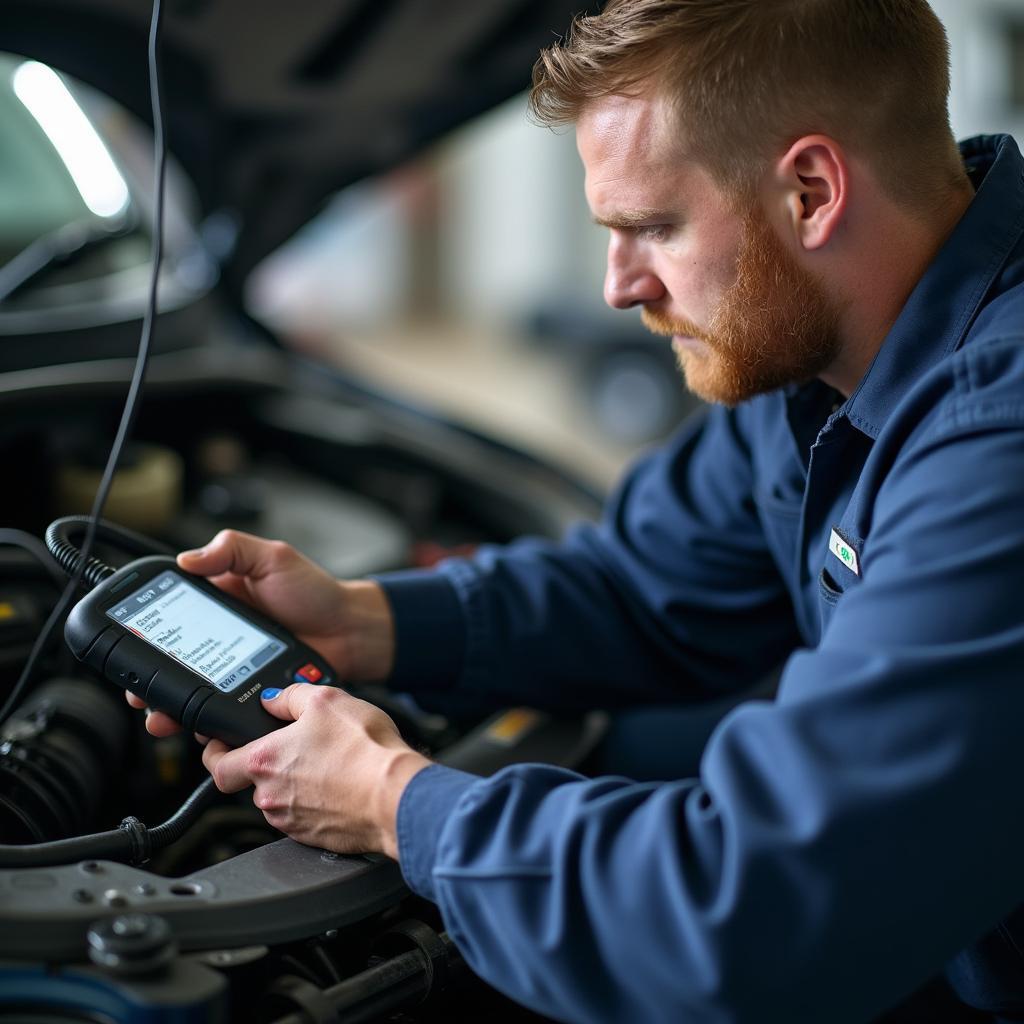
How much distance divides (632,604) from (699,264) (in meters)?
0.41

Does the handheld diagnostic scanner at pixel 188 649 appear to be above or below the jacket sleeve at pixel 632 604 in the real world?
above

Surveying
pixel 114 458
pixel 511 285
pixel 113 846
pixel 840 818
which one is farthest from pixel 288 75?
pixel 511 285

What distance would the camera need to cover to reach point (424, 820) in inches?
29.4

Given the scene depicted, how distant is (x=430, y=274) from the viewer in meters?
6.08

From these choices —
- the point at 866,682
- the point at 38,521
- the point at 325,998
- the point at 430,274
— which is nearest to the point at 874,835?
the point at 866,682

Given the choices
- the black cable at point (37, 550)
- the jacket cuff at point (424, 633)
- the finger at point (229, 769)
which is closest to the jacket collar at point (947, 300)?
the jacket cuff at point (424, 633)

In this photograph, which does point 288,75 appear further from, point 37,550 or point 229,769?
point 229,769

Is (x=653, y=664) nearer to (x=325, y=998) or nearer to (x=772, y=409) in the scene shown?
(x=772, y=409)

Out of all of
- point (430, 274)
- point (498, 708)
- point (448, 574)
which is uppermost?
point (448, 574)

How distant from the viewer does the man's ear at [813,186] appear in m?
0.88

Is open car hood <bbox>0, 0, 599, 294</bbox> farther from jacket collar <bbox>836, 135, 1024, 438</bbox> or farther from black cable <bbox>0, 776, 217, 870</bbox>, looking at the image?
black cable <bbox>0, 776, 217, 870</bbox>

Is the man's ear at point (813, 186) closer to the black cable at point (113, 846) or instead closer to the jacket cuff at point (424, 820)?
the jacket cuff at point (424, 820)

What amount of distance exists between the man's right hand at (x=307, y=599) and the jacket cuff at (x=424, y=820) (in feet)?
1.05

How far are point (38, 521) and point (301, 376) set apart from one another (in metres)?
0.53
